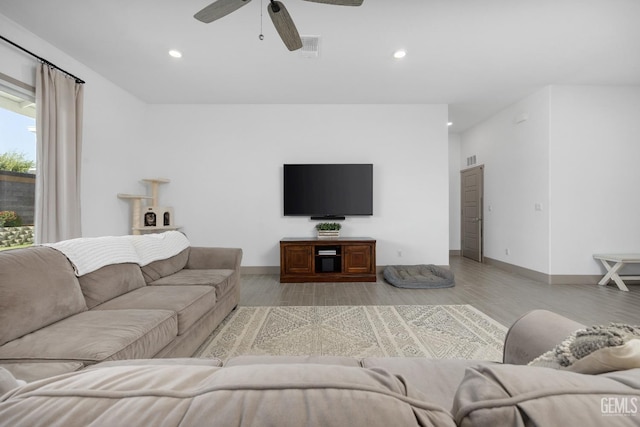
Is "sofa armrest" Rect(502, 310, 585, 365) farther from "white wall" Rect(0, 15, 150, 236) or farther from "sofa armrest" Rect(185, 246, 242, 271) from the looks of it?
"white wall" Rect(0, 15, 150, 236)

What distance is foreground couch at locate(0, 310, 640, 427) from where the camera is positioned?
35 cm

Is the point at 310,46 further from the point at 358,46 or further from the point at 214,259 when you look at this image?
the point at 214,259

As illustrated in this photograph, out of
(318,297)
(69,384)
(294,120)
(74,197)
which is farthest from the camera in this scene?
(294,120)

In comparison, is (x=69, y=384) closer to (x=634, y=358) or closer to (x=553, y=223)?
(x=634, y=358)

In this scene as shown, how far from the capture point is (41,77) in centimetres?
292

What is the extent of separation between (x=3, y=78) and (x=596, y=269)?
25.3 feet

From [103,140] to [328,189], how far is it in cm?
340

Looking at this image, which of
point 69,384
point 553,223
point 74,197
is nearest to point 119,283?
point 74,197

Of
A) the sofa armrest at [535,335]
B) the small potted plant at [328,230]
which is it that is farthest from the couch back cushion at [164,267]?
the sofa armrest at [535,335]

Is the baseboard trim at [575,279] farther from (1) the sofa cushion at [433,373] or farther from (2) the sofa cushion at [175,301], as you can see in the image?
(2) the sofa cushion at [175,301]

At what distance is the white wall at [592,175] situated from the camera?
4090 mm

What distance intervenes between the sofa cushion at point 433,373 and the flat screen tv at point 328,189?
146 inches

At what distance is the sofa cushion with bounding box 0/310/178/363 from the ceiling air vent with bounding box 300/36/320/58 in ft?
9.49

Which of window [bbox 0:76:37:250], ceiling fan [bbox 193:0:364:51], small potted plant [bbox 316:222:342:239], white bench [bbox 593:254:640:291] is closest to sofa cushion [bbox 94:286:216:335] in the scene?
window [bbox 0:76:37:250]
